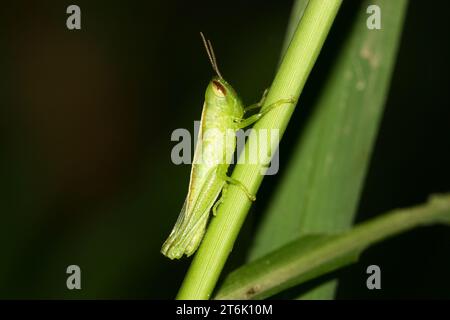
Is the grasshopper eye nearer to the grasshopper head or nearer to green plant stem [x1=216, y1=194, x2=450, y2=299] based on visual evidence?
the grasshopper head

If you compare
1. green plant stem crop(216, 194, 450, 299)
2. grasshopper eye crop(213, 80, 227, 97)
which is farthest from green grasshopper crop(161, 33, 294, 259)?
green plant stem crop(216, 194, 450, 299)

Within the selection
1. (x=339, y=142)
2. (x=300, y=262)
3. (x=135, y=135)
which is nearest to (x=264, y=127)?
(x=300, y=262)

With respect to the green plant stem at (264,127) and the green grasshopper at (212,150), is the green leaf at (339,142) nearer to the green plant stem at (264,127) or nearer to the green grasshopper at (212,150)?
the green grasshopper at (212,150)

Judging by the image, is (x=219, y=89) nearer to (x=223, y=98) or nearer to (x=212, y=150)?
(x=223, y=98)

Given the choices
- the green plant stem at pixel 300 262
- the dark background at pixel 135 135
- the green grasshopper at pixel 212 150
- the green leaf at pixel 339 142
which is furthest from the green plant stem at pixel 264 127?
the dark background at pixel 135 135

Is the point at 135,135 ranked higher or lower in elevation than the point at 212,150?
higher

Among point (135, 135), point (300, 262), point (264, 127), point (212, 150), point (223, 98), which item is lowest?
point (300, 262)
